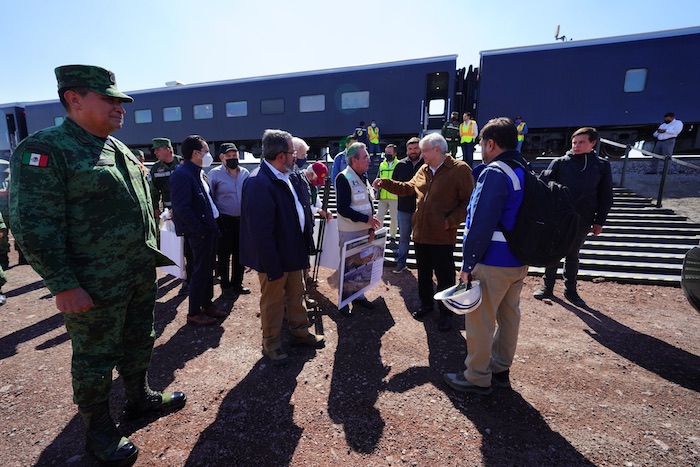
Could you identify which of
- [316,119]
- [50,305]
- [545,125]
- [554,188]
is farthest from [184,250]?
[545,125]

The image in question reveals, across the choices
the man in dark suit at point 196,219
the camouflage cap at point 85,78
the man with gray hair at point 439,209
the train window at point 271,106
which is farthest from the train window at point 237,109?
the camouflage cap at point 85,78

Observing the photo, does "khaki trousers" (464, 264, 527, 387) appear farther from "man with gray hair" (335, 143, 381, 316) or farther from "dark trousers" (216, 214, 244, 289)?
"dark trousers" (216, 214, 244, 289)

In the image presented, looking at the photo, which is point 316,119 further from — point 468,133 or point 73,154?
point 73,154

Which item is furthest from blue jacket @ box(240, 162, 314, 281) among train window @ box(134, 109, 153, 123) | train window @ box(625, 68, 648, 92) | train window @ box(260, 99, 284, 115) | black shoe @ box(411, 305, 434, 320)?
train window @ box(134, 109, 153, 123)

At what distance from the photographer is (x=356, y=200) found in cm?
363

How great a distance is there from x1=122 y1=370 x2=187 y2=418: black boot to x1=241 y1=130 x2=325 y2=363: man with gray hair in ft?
2.67

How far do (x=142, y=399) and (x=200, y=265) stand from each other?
1.51m

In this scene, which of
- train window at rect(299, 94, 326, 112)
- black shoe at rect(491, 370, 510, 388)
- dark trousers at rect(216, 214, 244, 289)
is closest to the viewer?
black shoe at rect(491, 370, 510, 388)

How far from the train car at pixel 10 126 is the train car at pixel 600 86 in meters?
21.8

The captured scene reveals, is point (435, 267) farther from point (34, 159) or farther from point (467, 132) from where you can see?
point (467, 132)

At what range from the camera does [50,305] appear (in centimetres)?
426

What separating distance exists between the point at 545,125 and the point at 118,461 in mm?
12647

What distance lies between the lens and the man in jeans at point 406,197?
4867 millimetres

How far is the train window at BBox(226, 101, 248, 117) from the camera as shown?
1346cm
